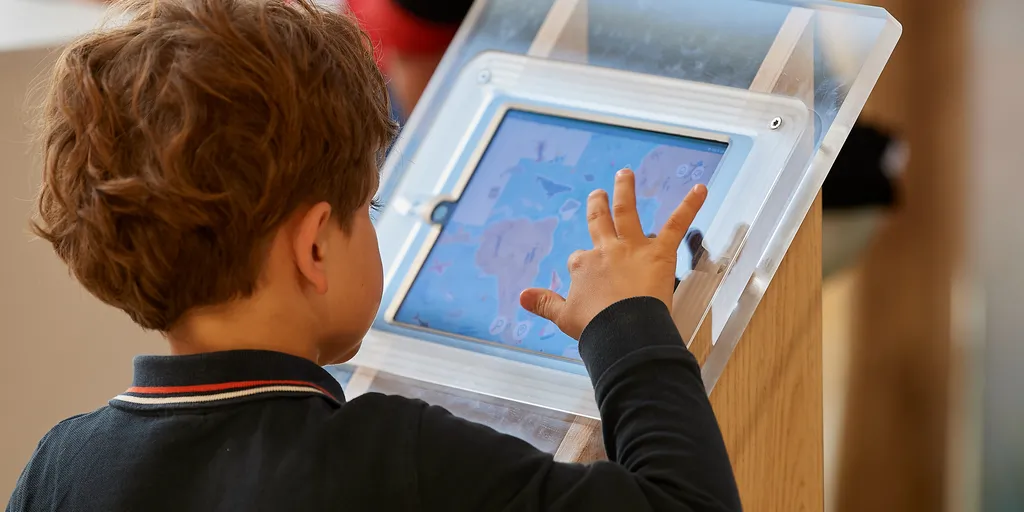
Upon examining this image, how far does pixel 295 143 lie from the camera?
1.86 feet

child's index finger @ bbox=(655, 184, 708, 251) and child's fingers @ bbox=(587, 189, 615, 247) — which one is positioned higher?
child's index finger @ bbox=(655, 184, 708, 251)

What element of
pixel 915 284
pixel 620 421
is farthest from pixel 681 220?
pixel 915 284

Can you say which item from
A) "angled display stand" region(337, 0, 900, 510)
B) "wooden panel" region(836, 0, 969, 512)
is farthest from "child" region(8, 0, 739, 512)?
"wooden panel" region(836, 0, 969, 512)

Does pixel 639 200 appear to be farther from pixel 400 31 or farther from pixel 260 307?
pixel 400 31

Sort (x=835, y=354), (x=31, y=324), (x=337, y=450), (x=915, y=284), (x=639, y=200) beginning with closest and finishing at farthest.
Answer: (x=337, y=450)
(x=639, y=200)
(x=31, y=324)
(x=915, y=284)
(x=835, y=354)

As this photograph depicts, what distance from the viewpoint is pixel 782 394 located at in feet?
2.57

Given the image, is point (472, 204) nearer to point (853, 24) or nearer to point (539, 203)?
point (539, 203)

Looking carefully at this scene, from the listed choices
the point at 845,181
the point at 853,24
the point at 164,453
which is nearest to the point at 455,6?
the point at 853,24

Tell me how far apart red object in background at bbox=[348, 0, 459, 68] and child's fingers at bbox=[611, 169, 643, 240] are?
0.59m

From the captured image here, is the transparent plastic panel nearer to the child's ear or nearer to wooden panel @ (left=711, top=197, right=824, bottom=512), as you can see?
wooden panel @ (left=711, top=197, right=824, bottom=512)

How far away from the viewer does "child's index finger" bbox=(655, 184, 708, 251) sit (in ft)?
2.23

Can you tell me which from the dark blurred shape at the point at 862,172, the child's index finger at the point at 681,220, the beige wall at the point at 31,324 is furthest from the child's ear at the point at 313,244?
the dark blurred shape at the point at 862,172

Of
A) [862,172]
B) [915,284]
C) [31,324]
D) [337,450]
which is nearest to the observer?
[337,450]

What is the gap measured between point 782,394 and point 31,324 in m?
1.02
